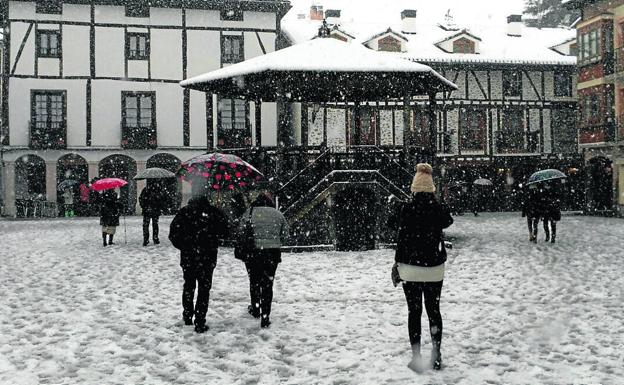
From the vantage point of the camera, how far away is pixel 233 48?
3200cm

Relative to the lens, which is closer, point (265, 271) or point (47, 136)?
point (265, 271)

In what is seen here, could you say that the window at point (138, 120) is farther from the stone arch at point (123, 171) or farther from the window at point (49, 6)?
the window at point (49, 6)

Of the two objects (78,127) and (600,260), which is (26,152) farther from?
(600,260)

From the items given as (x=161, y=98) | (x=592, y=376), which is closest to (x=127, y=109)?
(x=161, y=98)

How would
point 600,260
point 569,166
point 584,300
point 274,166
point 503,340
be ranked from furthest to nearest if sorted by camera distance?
point 569,166
point 274,166
point 600,260
point 584,300
point 503,340

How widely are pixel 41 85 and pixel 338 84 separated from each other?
19027 mm

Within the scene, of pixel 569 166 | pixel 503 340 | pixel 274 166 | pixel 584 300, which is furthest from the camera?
pixel 569 166

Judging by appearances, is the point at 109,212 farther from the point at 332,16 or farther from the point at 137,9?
the point at 332,16

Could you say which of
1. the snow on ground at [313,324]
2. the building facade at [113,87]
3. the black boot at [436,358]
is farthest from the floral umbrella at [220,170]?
the building facade at [113,87]

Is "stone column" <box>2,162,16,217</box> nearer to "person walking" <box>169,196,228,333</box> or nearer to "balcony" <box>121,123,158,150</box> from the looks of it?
"balcony" <box>121,123,158,150</box>

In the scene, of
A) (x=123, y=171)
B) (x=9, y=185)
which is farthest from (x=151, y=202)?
A: (x=9, y=185)

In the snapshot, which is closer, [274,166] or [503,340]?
[503,340]

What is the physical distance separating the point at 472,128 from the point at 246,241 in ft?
95.4

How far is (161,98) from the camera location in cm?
3127
